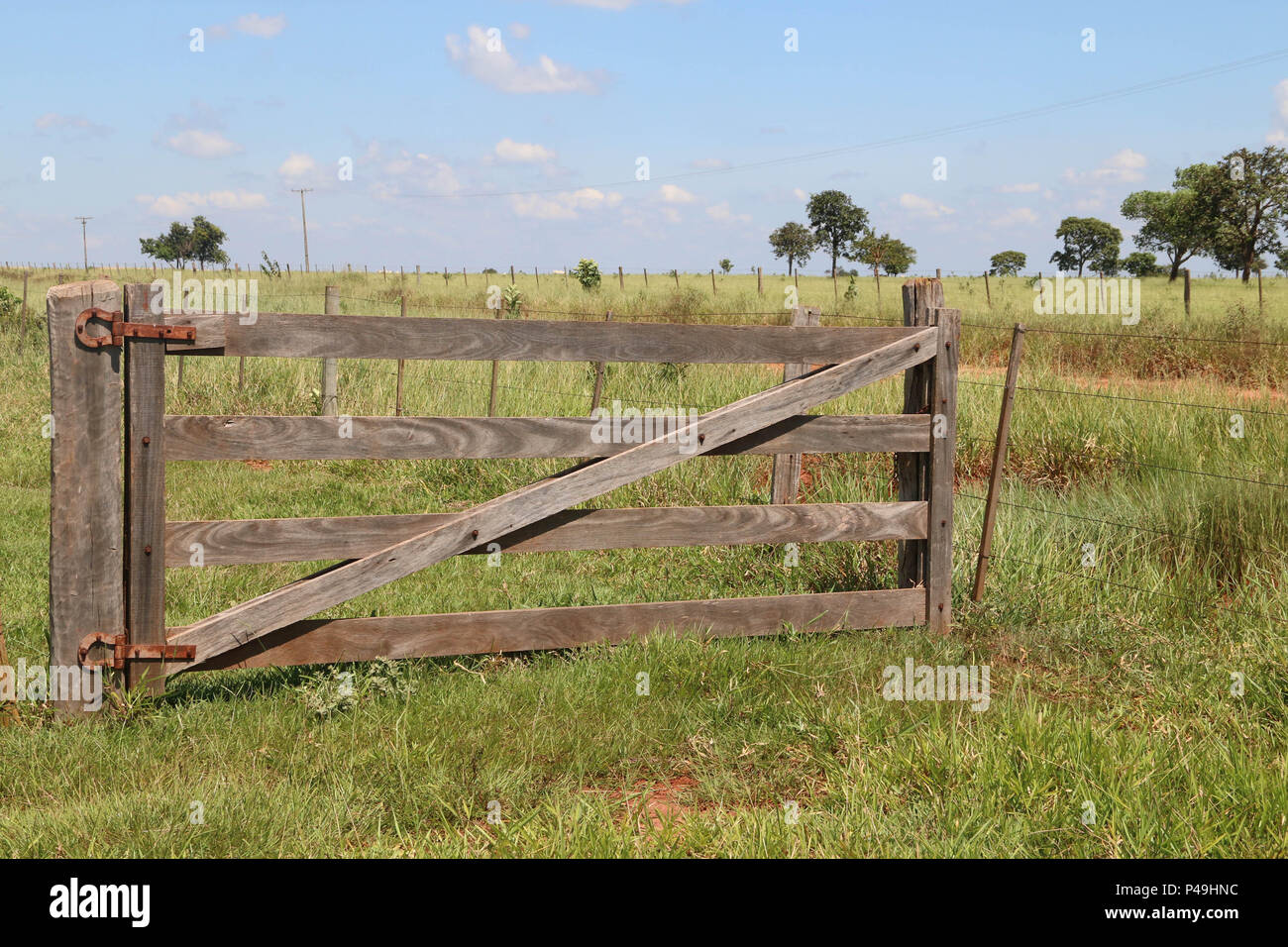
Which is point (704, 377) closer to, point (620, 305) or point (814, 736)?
point (814, 736)

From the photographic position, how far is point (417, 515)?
4.16m

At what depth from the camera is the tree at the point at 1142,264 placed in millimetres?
76375

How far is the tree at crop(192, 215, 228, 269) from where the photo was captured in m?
97.7

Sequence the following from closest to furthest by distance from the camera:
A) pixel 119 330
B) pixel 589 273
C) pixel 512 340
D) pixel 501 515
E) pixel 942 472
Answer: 1. pixel 119 330
2. pixel 501 515
3. pixel 512 340
4. pixel 942 472
5. pixel 589 273

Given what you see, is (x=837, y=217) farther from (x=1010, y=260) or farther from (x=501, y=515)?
(x=501, y=515)

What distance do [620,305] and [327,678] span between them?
25.0 meters

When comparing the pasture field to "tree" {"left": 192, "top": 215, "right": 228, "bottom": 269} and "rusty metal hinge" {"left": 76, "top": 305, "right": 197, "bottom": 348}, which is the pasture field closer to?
"rusty metal hinge" {"left": 76, "top": 305, "right": 197, "bottom": 348}

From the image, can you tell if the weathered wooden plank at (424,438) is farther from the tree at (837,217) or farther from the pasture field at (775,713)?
the tree at (837,217)

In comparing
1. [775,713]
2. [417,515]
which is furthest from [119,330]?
[775,713]

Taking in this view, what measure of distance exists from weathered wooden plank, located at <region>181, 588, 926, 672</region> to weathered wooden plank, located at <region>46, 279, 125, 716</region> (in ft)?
1.65

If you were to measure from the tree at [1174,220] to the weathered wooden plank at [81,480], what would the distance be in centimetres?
5361

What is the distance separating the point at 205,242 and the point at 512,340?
107m

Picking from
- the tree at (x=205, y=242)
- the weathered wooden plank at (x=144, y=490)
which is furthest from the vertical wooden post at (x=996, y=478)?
the tree at (x=205, y=242)

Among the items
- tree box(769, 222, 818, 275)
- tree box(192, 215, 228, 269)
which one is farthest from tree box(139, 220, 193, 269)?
tree box(769, 222, 818, 275)
